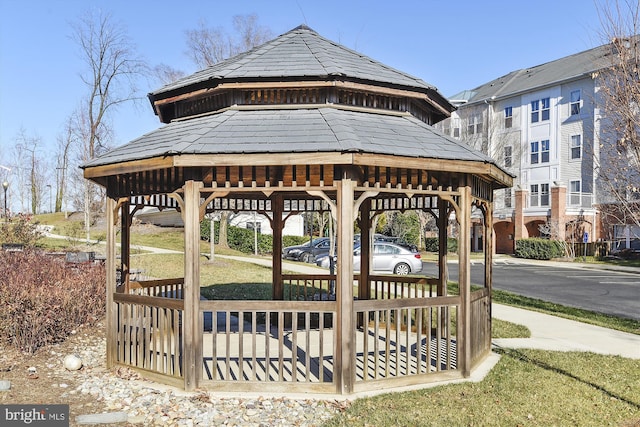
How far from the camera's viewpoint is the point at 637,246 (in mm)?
32562

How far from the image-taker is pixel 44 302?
8.19 meters

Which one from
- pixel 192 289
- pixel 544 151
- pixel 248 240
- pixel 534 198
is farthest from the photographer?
pixel 544 151

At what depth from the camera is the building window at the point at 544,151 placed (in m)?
38.4

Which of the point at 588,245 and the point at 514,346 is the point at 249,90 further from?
the point at 588,245

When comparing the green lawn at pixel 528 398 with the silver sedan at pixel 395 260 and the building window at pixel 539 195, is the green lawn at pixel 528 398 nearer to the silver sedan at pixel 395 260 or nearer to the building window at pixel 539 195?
the silver sedan at pixel 395 260

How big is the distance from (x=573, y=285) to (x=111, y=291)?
18.3 meters

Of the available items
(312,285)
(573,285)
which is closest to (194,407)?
(312,285)

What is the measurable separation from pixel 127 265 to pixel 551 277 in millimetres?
19915

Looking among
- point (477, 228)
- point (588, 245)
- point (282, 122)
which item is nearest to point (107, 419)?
point (282, 122)

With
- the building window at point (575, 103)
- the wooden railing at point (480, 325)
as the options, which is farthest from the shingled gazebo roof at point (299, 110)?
the building window at point (575, 103)

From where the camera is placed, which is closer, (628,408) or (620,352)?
(628,408)

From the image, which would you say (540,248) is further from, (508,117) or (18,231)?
(18,231)

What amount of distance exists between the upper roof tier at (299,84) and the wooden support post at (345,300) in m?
1.84

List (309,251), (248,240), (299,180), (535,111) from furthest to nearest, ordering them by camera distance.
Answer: (535,111) < (248,240) < (309,251) < (299,180)
